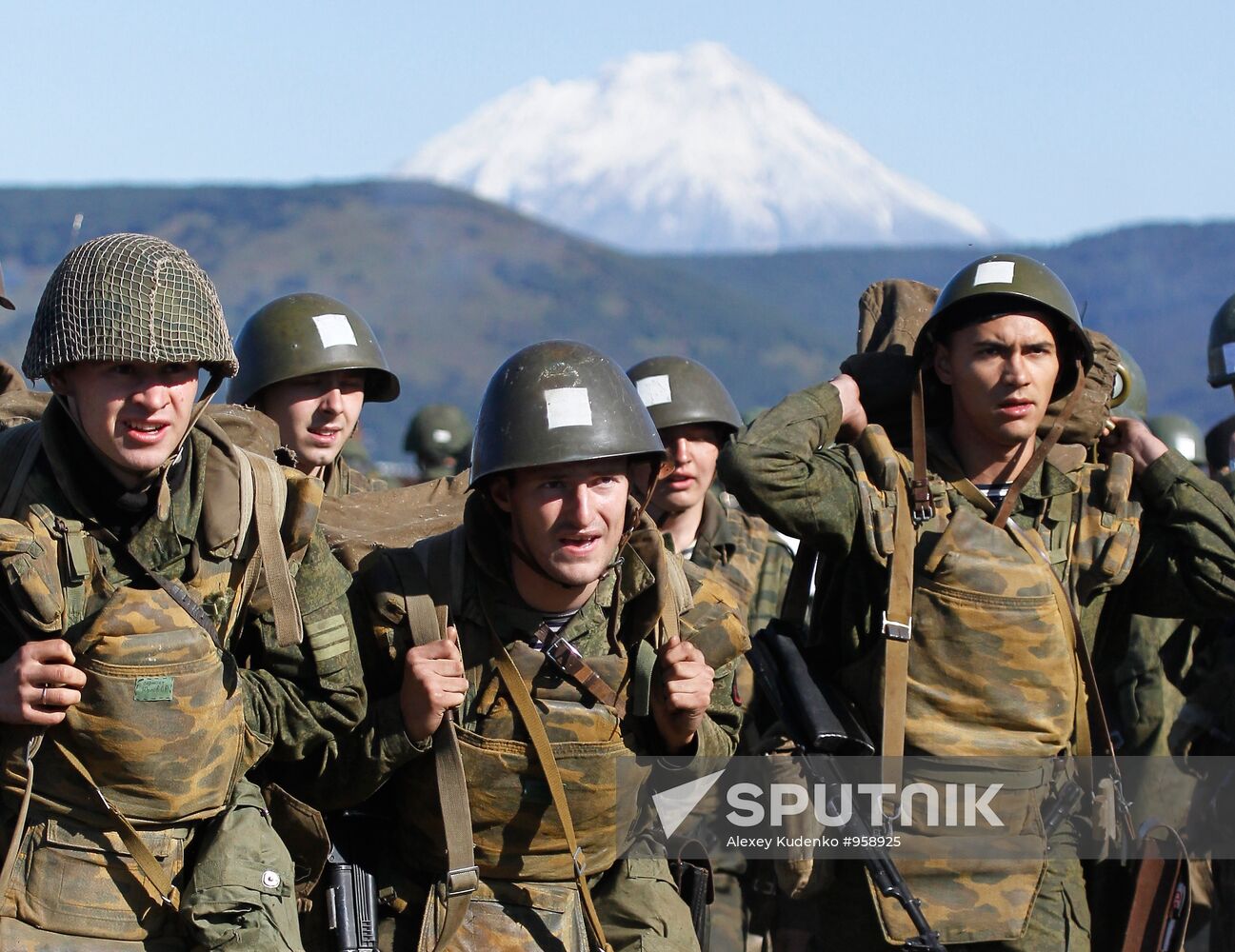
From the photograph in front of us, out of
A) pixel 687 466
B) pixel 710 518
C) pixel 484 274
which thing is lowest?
pixel 484 274

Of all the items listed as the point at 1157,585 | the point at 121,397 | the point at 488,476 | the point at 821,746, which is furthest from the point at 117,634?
the point at 1157,585

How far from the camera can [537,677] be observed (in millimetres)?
4953

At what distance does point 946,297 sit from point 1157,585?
4.13 ft

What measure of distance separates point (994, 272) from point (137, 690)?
11.0 feet

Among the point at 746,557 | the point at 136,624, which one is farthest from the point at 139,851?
the point at 746,557

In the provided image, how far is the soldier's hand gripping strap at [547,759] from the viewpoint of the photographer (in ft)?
15.8

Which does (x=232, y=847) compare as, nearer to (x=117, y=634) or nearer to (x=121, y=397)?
(x=117, y=634)

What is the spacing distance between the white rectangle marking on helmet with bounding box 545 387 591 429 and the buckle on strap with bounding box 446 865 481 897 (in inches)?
49.0

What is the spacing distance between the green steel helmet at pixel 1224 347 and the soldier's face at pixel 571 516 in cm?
484

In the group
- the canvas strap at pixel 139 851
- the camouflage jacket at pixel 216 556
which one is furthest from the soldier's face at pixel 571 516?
the canvas strap at pixel 139 851

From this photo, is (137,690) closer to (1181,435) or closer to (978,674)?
(978,674)

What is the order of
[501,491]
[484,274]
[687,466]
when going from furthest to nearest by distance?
[484,274] → [687,466] → [501,491]

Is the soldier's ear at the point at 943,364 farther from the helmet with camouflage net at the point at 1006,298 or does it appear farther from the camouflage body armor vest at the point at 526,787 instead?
the camouflage body armor vest at the point at 526,787

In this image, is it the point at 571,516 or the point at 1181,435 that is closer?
the point at 571,516
